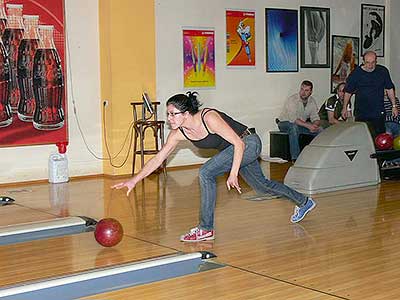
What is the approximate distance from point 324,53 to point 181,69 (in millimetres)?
2458

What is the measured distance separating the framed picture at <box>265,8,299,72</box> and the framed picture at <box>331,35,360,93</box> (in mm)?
725

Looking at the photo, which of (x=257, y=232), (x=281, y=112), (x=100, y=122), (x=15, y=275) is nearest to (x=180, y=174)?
(x=100, y=122)

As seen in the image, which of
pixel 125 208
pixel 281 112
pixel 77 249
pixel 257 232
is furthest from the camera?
pixel 281 112

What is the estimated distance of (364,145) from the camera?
6555mm

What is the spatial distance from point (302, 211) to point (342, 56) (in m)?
5.45

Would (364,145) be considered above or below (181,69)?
below

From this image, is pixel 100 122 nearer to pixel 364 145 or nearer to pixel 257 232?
pixel 364 145

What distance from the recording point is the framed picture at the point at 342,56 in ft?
32.2

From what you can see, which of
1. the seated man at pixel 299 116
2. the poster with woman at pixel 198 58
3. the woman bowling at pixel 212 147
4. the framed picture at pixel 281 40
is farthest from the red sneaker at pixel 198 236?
the framed picture at pixel 281 40

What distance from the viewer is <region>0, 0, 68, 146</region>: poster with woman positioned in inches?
279

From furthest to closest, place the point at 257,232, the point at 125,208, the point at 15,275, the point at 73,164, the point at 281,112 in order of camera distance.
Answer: the point at 281,112
the point at 73,164
the point at 125,208
the point at 257,232
the point at 15,275

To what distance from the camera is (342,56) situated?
9.91 metres

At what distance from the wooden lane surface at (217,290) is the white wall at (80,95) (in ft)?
13.6

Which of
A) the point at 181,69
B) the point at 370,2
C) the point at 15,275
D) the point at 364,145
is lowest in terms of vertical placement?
the point at 15,275
